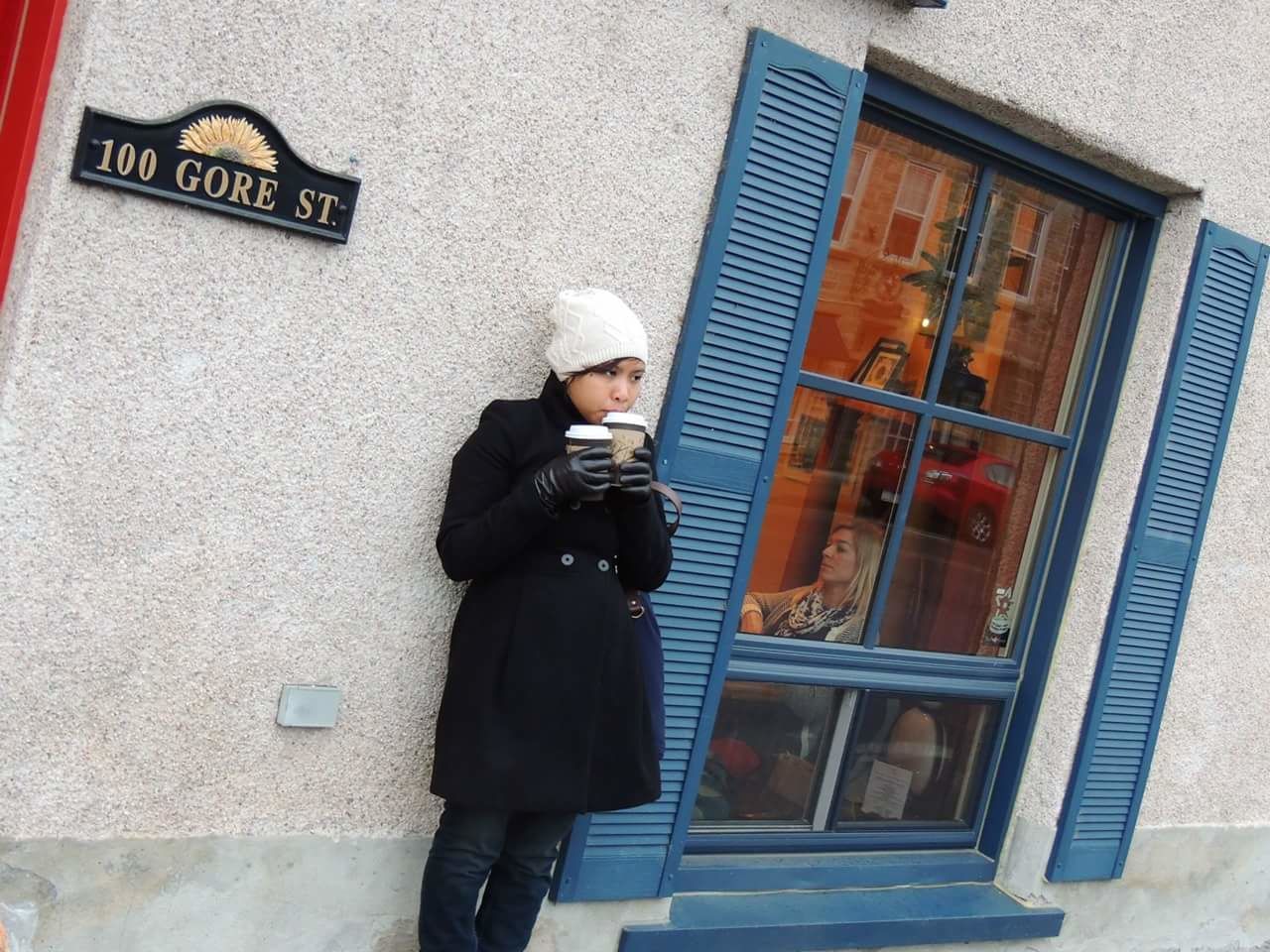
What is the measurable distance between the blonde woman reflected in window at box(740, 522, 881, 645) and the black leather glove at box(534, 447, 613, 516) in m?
1.49

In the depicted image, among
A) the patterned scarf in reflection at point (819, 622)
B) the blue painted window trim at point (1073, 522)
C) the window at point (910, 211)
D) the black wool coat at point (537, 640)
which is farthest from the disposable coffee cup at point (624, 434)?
the blue painted window trim at point (1073, 522)

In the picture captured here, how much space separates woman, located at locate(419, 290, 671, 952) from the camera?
300 cm

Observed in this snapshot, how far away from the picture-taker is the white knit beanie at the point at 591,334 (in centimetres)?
303

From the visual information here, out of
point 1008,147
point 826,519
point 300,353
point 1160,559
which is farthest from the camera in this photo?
point 1160,559

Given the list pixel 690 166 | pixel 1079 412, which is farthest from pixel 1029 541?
pixel 690 166

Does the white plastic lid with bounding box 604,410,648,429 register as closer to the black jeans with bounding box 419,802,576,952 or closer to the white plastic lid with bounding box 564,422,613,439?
the white plastic lid with bounding box 564,422,613,439

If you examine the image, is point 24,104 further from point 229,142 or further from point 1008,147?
point 1008,147

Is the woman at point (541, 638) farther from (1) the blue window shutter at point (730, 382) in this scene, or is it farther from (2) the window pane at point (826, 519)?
(2) the window pane at point (826, 519)

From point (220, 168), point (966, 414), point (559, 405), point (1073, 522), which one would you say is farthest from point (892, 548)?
point (220, 168)

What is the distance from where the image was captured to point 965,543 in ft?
15.4

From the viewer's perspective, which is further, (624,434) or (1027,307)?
(1027,307)

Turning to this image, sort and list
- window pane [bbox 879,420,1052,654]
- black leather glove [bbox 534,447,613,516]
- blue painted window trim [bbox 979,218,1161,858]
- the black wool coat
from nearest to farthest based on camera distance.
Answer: black leather glove [bbox 534,447,613,516] < the black wool coat < window pane [bbox 879,420,1052,654] < blue painted window trim [bbox 979,218,1161,858]

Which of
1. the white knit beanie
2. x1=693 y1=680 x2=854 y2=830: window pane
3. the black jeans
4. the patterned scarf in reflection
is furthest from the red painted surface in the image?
the patterned scarf in reflection

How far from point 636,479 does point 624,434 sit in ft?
0.34
